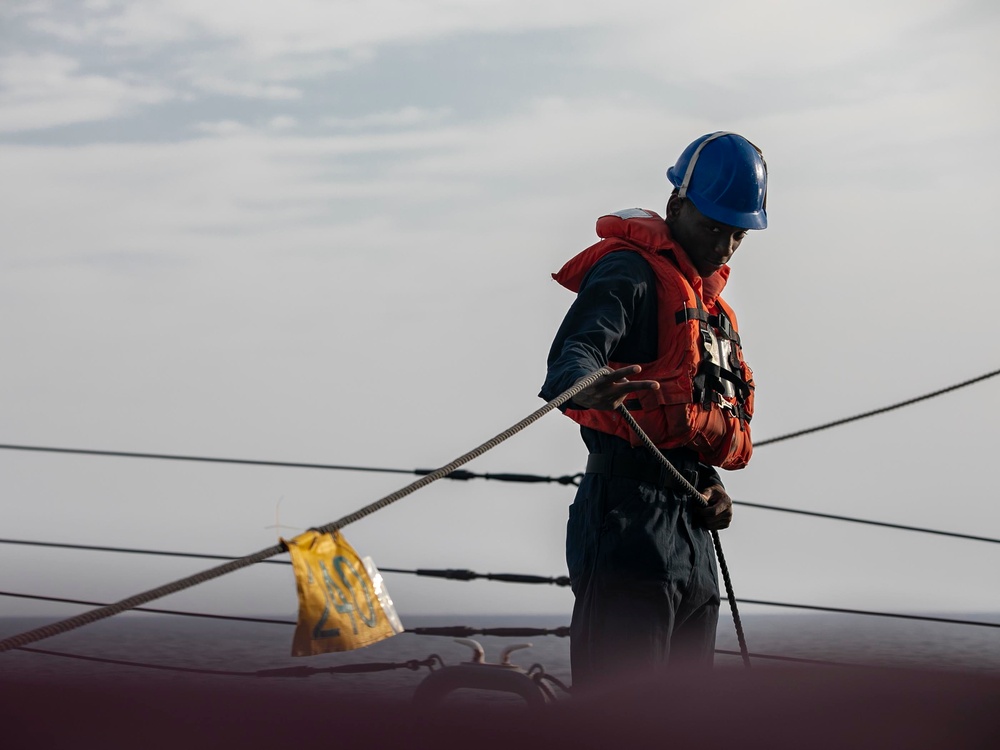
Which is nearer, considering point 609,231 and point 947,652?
point 947,652

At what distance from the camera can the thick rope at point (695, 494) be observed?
256 centimetres

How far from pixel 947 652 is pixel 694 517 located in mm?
1832

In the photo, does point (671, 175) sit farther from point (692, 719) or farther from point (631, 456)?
point (692, 719)

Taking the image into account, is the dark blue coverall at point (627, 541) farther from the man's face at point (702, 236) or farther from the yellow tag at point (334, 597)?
the yellow tag at point (334, 597)

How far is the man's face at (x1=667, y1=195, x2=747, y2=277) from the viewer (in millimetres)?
2990

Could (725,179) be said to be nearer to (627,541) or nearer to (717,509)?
(717,509)

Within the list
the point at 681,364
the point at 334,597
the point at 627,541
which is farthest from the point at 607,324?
the point at 334,597

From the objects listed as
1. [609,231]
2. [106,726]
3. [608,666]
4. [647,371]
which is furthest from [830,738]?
[609,231]

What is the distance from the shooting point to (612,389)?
2295mm

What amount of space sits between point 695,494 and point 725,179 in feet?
2.67

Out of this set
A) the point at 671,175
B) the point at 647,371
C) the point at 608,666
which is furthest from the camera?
the point at 671,175

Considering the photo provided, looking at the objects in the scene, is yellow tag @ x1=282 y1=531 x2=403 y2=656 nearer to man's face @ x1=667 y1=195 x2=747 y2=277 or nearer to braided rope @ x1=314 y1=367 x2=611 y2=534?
braided rope @ x1=314 y1=367 x2=611 y2=534

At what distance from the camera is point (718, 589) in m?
2.96

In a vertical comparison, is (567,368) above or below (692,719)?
above
